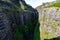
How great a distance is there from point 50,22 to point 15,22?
13.2 ft

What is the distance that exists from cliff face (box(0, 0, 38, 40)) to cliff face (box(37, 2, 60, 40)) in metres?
3.53

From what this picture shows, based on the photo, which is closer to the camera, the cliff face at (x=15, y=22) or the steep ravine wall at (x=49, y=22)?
the cliff face at (x=15, y=22)

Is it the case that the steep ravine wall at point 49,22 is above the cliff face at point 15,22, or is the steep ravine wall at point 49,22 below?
below

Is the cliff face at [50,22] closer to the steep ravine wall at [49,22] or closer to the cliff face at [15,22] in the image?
the steep ravine wall at [49,22]

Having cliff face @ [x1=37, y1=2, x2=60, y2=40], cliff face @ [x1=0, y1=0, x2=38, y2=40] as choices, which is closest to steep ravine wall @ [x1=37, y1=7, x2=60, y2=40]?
cliff face @ [x1=37, y1=2, x2=60, y2=40]

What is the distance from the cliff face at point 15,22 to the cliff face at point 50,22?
3.53 m

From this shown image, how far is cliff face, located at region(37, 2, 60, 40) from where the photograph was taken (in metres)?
5.11

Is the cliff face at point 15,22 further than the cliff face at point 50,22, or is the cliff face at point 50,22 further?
the cliff face at point 50,22

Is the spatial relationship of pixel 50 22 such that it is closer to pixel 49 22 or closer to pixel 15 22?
pixel 49 22

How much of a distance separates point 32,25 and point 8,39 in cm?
42

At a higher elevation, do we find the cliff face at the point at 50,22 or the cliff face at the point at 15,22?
the cliff face at the point at 15,22

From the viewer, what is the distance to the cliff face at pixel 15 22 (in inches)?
47.9

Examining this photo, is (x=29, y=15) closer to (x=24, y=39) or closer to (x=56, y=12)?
(x=24, y=39)

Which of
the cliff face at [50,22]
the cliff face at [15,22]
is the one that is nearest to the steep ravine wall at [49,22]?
the cliff face at [50,22]
